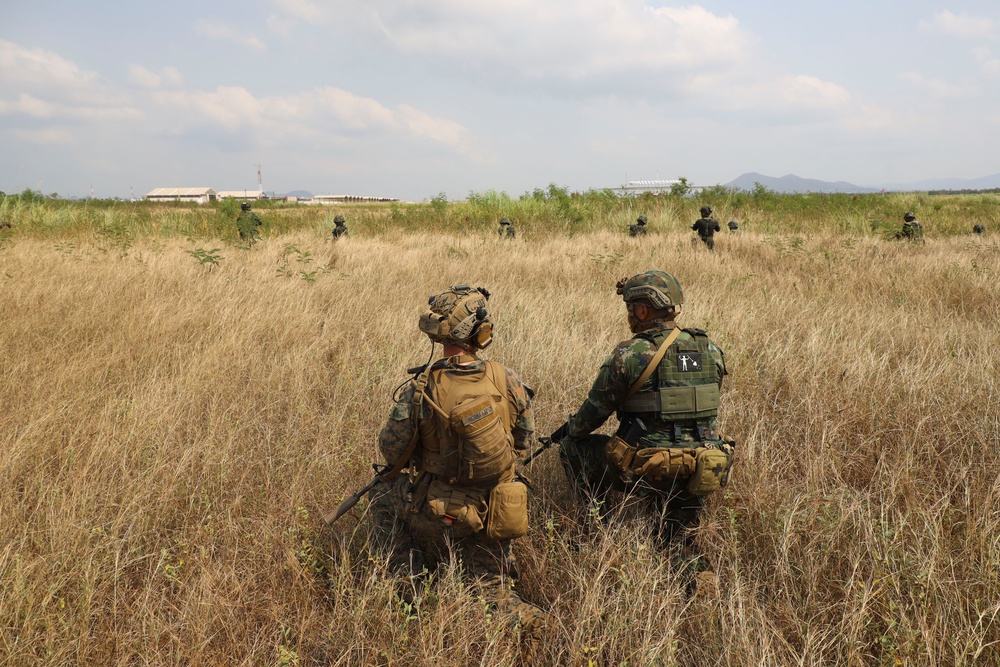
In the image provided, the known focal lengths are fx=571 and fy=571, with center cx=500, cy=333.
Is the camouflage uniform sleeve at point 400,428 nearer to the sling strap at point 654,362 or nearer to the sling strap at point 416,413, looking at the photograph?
the sling strap at point 416,413

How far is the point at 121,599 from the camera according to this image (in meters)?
2.15

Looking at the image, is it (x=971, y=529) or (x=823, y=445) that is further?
(x=823, y=445)

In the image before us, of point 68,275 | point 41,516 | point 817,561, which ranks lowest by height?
point 817,561

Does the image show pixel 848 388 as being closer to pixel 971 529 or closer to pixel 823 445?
pixel 823 445

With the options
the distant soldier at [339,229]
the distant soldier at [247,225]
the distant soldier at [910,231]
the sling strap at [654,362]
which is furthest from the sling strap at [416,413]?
the distant soldier at [910,231]

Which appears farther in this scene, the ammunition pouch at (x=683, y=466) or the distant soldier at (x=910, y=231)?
the distant soldier at (x=910, y=231)

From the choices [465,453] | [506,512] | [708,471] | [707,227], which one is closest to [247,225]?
[707,227]

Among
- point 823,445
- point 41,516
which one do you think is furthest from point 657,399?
point 41,516

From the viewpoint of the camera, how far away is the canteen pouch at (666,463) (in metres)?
2.46

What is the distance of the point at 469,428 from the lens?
6.75ft

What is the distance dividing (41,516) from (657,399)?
276 centimetres

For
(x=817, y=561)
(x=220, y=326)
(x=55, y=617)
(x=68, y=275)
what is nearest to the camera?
(x=55, y=617)

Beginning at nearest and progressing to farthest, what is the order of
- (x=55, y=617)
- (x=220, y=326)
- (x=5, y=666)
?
(x=5, y=666) → (x=55, y=617) → (x=220, y=326)

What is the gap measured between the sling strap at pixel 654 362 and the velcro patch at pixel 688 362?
74 mm
